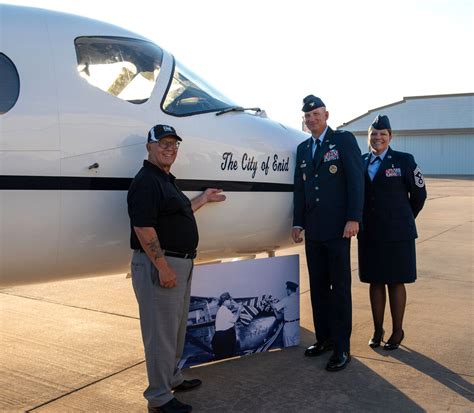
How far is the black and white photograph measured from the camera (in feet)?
14.4

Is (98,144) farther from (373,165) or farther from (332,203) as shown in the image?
(373,165)

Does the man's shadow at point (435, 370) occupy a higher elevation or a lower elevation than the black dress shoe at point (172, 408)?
lower

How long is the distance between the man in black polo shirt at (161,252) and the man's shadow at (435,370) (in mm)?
1865

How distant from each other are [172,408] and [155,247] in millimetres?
1082

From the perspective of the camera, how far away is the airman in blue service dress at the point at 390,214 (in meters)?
4.74

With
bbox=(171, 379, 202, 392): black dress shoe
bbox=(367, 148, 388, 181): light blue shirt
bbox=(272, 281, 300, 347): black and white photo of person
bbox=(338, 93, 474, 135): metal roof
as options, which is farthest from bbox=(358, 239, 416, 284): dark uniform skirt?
bbox=(338, 93, 474, 135): metal roof

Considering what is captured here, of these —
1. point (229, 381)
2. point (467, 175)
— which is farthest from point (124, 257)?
point (467, 175)

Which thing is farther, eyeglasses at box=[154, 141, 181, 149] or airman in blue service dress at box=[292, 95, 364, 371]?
airman in blue service dress at box=[292, 95, 364, 371]

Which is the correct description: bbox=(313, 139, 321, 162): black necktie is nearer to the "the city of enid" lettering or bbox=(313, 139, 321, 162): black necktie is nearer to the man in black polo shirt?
the "the city of enid" lettering

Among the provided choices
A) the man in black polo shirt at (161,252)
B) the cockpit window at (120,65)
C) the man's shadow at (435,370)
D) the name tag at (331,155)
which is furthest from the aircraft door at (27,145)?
the man's shadow at (435,370)

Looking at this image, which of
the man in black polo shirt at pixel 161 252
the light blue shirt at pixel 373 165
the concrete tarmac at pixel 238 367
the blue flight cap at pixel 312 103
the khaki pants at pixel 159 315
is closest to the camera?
the man in black polo shirt at pixel 161 252

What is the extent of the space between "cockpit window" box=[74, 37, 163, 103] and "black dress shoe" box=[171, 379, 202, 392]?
1.97 meters

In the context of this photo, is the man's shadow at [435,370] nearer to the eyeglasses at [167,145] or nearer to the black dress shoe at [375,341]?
the black dress shoe at [375,341]

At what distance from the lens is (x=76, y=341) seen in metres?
5.14
